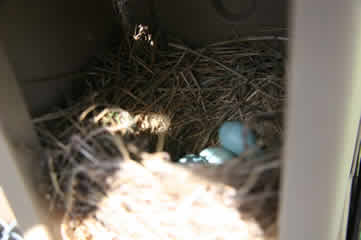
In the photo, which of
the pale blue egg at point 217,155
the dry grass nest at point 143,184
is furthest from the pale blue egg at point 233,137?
the dry grass nest at point 143,184

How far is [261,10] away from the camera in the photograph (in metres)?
0.74

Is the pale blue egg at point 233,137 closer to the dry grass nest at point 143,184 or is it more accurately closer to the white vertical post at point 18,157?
the dry grass nest at point 143,184

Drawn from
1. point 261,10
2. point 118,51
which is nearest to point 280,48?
point 261,10

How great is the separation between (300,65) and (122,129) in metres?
0.27

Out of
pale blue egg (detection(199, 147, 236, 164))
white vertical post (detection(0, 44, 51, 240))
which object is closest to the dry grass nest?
white vertical post (detection(0, 44, 51, 240))

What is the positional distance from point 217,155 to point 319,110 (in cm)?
33

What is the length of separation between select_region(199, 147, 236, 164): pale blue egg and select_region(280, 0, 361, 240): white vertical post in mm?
233

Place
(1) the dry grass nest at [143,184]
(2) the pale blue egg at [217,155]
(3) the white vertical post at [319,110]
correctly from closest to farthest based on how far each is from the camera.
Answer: (3) the white vertical post at [319,110]
(1) the dry grass nest at [143,184]
(2) the pale blue egg at [217,155]

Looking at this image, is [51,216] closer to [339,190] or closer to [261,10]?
[339,190]

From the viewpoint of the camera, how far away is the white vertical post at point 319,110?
263mm

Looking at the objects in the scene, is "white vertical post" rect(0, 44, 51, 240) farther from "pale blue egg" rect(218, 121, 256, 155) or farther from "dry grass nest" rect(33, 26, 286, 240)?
"pale blue egg" rect(218, 121, 256, 155)

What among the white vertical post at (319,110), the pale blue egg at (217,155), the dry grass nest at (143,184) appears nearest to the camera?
the white vertical post at (319,110)

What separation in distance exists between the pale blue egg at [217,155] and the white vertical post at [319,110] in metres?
0.23

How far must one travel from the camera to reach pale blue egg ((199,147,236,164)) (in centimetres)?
60
